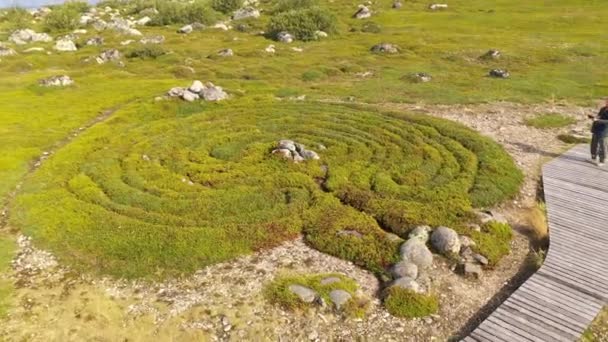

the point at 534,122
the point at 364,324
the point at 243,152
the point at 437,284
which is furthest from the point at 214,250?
the point at 534,122

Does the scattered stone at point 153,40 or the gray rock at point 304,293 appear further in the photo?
the scattered stone at point 153,40

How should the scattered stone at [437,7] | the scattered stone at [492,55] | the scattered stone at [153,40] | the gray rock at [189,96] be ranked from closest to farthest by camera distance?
the gray rock at [189,96] → the scattered stone at [492,55] → the scattered stone at [153,40] → the scattered stone at [437,7]

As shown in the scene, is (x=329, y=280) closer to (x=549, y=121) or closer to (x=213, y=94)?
(x=549, y=121)

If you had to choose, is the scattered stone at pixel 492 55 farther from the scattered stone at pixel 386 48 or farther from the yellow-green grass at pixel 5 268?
the yellow-green grass at pixel 5 268

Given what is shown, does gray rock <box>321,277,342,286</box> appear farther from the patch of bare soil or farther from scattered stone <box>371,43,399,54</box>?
scattered stone <box>371,43,399,54</box>

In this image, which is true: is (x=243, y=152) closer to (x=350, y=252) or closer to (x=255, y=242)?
(x=255, y=242)

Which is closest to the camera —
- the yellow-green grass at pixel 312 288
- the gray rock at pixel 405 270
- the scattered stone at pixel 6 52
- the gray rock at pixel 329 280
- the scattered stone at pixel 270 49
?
the yellow-green grass at pixel 312 288

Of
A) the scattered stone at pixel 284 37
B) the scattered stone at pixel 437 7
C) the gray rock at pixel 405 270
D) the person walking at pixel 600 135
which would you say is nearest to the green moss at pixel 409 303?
the gray rock at pixel 405 270
